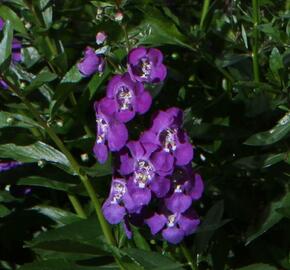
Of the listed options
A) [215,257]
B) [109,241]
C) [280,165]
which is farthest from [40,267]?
[280,165]

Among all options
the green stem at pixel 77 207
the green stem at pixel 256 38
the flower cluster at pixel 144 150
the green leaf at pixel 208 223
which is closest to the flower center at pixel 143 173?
the flower cluster at pixel 144 150

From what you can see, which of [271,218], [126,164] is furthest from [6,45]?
[271,218]

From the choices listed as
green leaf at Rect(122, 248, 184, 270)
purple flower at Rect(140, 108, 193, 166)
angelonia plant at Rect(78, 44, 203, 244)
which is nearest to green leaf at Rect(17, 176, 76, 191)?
green leaf at Rect(122, 248, 184, 270)

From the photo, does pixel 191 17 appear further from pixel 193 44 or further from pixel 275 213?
pixel 275 213

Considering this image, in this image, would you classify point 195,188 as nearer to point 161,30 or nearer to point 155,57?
point 155,57

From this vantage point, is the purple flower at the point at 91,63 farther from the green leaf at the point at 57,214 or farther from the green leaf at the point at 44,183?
the green leaf at the point at 57,214

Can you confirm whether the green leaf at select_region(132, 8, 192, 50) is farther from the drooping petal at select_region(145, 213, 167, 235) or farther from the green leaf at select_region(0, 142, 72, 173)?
the drooping petal at select_region(145, 213, 167, 235)
